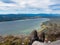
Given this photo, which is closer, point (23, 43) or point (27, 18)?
point (23, 43)

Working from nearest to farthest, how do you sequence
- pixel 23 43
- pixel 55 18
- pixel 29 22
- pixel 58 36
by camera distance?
pixel 23 43, pixel 58 36, pixel 55 18, pixel 29 22

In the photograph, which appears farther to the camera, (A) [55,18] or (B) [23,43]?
(A) [55,18]

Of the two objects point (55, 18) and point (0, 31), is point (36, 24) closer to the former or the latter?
point (55, 18)

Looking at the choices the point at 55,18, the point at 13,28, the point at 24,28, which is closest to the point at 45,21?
the point at 55,18

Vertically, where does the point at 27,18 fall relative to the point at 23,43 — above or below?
above

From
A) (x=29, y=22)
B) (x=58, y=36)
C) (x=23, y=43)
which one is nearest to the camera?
(x=23, y=43)

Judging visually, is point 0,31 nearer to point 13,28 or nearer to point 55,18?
point 13,28

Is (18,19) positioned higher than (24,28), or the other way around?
(18,19)

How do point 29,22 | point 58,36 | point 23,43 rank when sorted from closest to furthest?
point 23,43, point 58,36, point 29,22

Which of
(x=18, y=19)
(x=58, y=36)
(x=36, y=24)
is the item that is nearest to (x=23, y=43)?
(x=58, y=36)
